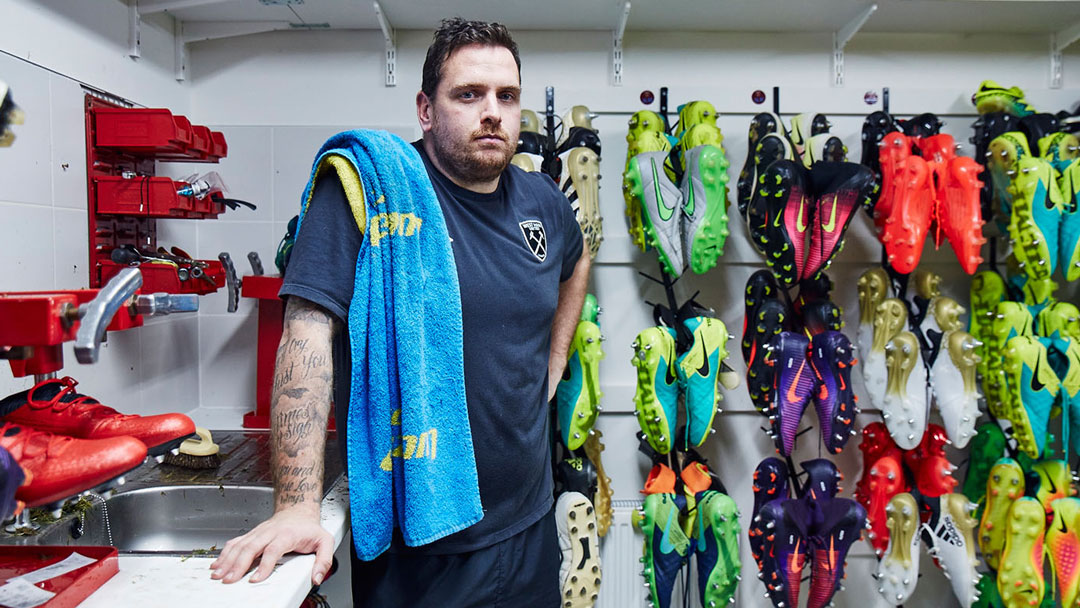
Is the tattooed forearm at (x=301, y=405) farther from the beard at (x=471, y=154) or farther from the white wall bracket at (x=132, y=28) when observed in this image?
the white wall bracket at (x=132, y=28)

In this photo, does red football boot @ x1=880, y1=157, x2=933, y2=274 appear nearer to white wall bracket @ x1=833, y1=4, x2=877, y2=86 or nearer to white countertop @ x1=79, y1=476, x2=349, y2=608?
white wall bracket @ x1=833, y1=4, x2=877, y2=86

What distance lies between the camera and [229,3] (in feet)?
6.57

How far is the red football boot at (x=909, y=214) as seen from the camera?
1.93 meters

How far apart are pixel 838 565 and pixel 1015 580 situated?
0.53 m

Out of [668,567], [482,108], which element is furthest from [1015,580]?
[482,108]

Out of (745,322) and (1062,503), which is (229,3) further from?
(1062,503)

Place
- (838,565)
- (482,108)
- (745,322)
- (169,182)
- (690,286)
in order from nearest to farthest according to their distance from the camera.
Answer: (482,108)
(169,182)
(838,565)
(745,322)
(690,286)

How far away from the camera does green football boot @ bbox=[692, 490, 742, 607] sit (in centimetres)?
192

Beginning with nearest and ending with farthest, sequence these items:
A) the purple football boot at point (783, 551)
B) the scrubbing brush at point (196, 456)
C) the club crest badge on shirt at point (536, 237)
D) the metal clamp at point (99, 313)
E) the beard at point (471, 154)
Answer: the metal clamp at point (99, 313) < the beard at point (471, 154) < the club crest badge on shirt at point (536, 237) < the scrubbing brush at point (196, 456) < the purple football boot at point (783, 551)

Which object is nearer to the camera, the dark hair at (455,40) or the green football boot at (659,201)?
the dark hair at (455,40)

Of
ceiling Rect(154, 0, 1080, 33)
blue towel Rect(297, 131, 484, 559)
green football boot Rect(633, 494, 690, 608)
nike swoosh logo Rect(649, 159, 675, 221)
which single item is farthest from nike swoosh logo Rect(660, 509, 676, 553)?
ceiling Rect(154, 0, 1080, 33)

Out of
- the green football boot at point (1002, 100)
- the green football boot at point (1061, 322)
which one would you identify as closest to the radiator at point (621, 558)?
Answer: the green football boot at point (1061, 322)

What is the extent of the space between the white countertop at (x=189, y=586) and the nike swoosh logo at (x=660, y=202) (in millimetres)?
1319

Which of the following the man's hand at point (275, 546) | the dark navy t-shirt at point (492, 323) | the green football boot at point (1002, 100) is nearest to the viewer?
the man's hand at point (275, 546)
